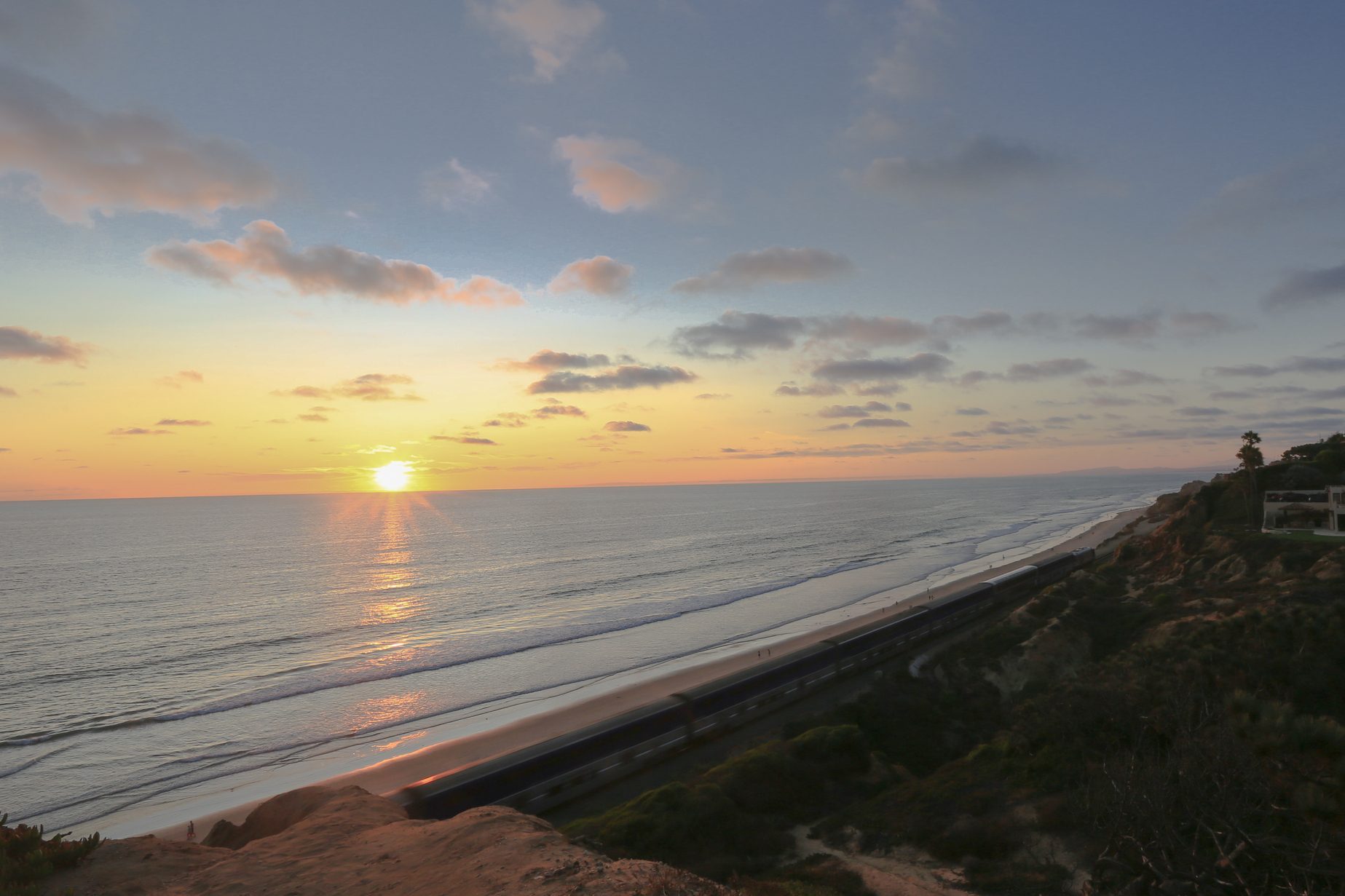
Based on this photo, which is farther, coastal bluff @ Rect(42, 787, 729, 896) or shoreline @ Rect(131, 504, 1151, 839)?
shoreline @ Rect(131, 504, 1151, 839)

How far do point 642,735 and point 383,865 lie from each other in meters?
12.4

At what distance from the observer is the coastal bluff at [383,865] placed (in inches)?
462

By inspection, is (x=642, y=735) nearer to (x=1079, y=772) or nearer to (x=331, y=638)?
(x=1079, y=772)

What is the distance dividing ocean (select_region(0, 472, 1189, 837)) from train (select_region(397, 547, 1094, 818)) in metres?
11.5

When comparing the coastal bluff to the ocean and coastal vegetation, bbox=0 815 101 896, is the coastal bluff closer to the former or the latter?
coastal vegetation, bbox=0 815 101 896

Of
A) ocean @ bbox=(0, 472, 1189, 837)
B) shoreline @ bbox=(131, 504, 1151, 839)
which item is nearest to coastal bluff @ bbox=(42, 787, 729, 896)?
shoreline @ bbox=(131, 504, 1151, 839)

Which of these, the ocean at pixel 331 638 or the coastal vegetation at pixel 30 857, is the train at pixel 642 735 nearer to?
the coastal vegetation at pixel 30 857

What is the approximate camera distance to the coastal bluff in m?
11.7

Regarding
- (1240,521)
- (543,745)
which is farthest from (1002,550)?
(543,745)

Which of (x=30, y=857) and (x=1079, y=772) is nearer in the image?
(x=30, y=857)

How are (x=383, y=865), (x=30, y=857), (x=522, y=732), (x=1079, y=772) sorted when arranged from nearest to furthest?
(x=30, y=857) → (x=383, y=865) → (x=1079, y=772) → (x=522, y=732)

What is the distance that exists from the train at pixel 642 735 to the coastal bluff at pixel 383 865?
14.0 feet

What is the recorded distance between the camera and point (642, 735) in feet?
81.7

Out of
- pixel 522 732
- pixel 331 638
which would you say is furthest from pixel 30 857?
pixel 331 638
